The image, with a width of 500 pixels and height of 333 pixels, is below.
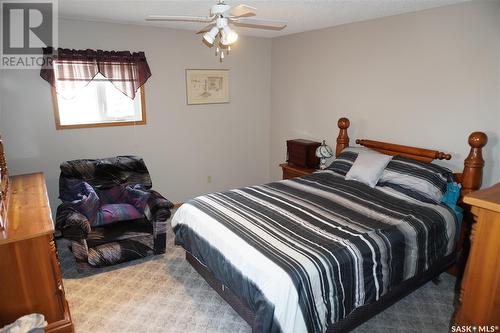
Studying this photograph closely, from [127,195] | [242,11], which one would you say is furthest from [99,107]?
[242,11]

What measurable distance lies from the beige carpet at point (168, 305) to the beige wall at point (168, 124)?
58.1 inches

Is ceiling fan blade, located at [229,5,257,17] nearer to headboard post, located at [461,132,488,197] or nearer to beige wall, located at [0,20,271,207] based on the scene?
headboard post, located at [461,132,488,197]

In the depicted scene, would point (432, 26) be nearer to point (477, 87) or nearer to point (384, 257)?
point (477, 87)

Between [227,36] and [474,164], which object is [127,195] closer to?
[227,36]

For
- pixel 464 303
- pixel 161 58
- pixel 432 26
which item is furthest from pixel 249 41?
pixel 464 303

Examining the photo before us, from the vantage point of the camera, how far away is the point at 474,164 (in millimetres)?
2750

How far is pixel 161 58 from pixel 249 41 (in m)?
1.36

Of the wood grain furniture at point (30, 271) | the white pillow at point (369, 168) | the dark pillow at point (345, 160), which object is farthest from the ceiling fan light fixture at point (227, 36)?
the dark pillow at point (345, 160)

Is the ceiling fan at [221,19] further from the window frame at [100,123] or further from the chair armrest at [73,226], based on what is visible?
the window frame at [100,123]

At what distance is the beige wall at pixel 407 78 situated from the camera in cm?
280

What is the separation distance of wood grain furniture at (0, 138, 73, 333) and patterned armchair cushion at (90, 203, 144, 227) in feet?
3.12

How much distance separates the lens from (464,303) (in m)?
1.72

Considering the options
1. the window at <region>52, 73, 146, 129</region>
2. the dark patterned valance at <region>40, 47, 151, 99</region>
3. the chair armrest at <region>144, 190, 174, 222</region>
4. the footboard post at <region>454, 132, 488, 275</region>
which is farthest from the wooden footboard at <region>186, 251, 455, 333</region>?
the dark patterned valance at <region>40, 47, 151, 99</region>

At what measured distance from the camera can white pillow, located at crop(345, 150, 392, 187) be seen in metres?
3.20
